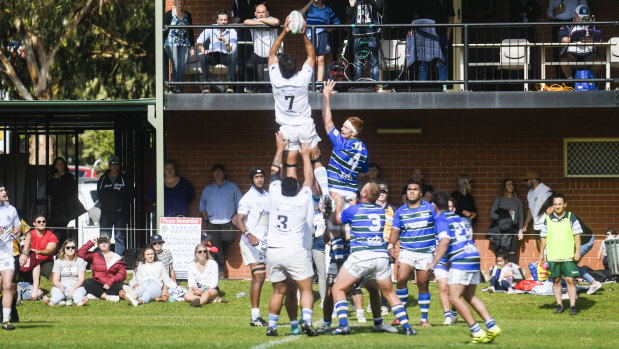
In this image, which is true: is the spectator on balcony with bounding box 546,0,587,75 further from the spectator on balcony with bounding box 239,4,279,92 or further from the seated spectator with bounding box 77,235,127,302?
the seated spectator with bounding box 77,235,127,302

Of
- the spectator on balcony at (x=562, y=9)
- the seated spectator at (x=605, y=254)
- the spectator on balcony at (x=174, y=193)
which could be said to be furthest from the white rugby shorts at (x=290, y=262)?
the spectator on balcony at (x=562, y=9)

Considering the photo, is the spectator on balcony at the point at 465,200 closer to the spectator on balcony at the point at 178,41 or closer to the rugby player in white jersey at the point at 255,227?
the spectator on balcony at the point at 178,41

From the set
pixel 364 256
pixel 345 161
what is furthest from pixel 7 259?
pixel 364 256

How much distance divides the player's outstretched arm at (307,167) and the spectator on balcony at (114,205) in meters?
7.10

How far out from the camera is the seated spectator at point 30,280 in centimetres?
1817

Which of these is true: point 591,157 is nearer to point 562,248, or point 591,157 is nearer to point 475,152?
point 475,152

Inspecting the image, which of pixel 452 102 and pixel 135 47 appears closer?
pixel 452 102

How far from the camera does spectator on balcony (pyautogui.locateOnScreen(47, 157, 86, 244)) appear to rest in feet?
70.9

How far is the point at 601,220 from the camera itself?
2066 cm

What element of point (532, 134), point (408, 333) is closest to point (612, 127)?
point (532, 134)

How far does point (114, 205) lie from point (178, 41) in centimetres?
343

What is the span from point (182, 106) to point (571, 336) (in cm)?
857

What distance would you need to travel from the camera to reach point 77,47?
113 feet

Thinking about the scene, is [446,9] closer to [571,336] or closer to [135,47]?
[571,336]
